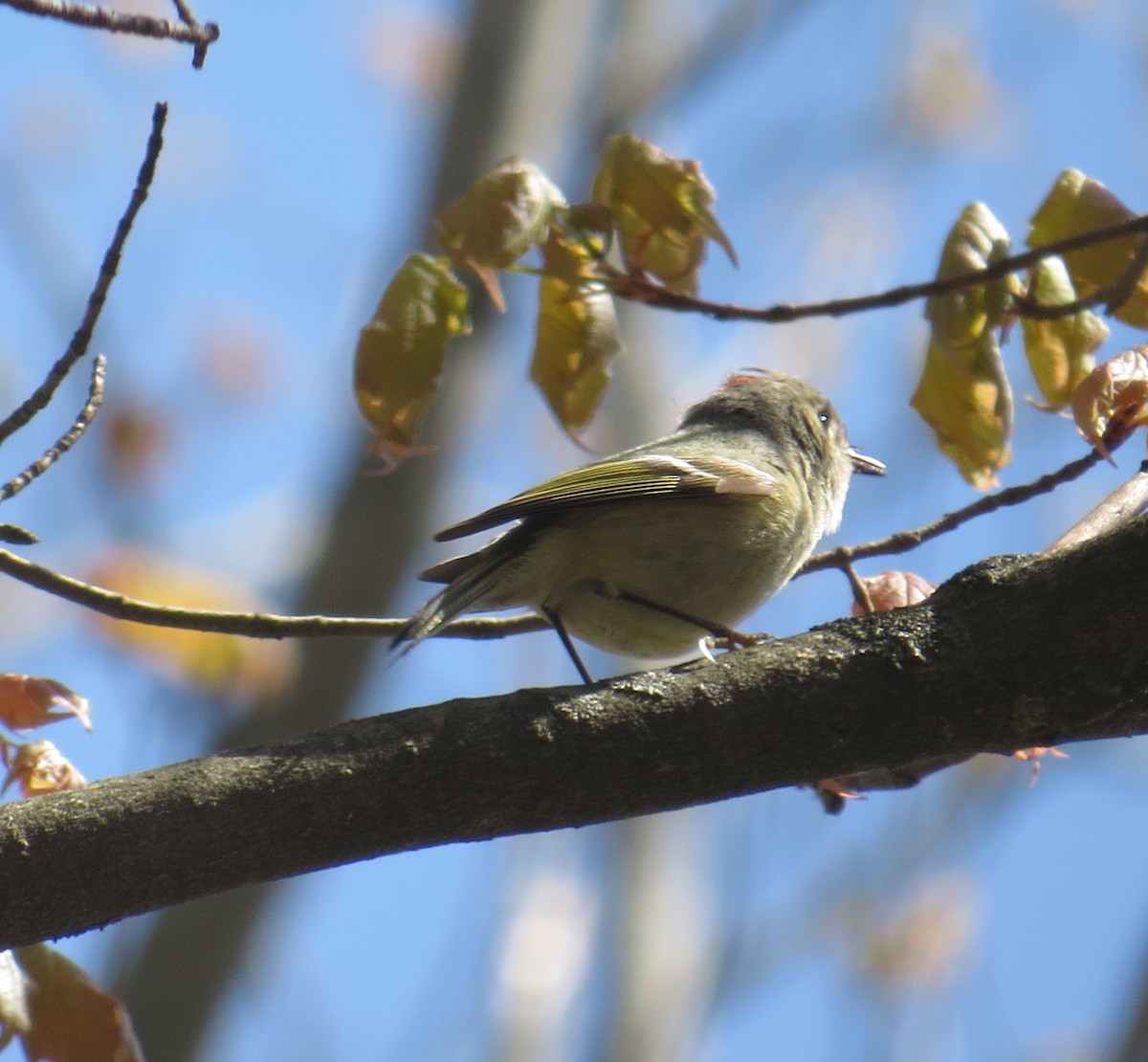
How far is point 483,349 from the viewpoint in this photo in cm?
567

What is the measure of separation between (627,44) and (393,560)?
14.3ft

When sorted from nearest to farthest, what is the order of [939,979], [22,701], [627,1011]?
1. [22,701]
2. [627,1011]
3. [939,979]

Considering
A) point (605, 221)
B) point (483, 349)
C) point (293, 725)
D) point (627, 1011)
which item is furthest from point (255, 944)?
point (605, 221)

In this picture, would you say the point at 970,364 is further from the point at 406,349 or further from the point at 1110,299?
the point at 406,349

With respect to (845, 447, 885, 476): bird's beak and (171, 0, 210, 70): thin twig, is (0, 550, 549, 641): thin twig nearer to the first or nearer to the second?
(171, 0, 210, 70): thin twig

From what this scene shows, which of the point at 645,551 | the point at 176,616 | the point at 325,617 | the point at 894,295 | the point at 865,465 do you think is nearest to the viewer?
the point at 894,295

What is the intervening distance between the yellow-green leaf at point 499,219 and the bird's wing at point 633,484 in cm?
67

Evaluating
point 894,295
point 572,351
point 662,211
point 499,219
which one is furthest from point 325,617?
point 894,295

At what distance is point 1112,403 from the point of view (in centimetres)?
210

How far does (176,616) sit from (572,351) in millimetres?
813

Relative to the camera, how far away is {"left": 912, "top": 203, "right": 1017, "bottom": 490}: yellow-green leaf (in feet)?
6.45

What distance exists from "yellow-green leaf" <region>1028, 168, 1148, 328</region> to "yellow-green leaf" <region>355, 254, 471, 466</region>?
3.21ft

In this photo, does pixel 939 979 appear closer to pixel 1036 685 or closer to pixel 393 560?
pixel 393 560

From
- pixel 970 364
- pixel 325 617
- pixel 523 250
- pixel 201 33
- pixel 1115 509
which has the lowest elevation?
pixel 1115 509
